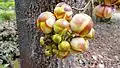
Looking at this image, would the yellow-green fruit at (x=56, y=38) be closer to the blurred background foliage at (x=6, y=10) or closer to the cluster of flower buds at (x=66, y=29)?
the cluster of flower buds at (x=66, y=29)

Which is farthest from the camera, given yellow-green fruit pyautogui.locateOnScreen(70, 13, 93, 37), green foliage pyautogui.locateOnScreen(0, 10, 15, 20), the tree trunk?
green foliage pyautogui.locateOnScreen(0, 10, 15, 20)

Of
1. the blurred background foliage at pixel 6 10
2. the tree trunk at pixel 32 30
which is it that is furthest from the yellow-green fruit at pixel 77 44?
the blurred background foliage at pixel 6 10

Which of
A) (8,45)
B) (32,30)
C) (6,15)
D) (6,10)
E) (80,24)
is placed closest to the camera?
(80,24)

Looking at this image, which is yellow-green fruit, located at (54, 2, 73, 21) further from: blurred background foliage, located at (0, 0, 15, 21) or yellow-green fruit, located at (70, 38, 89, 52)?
blurred background foliage, located at (0, 0, 15, 21)

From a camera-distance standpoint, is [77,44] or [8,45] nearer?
[77,44]

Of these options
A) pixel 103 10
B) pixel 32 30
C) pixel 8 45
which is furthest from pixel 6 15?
pixel 103 10

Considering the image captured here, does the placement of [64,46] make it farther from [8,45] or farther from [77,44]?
[8,45]

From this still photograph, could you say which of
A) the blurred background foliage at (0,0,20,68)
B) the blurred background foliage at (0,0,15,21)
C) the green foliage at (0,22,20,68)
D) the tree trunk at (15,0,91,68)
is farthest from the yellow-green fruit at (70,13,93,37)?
the blurred background foliage at (0,0,15,21)

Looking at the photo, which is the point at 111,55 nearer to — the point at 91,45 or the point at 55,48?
the point at 91,45
